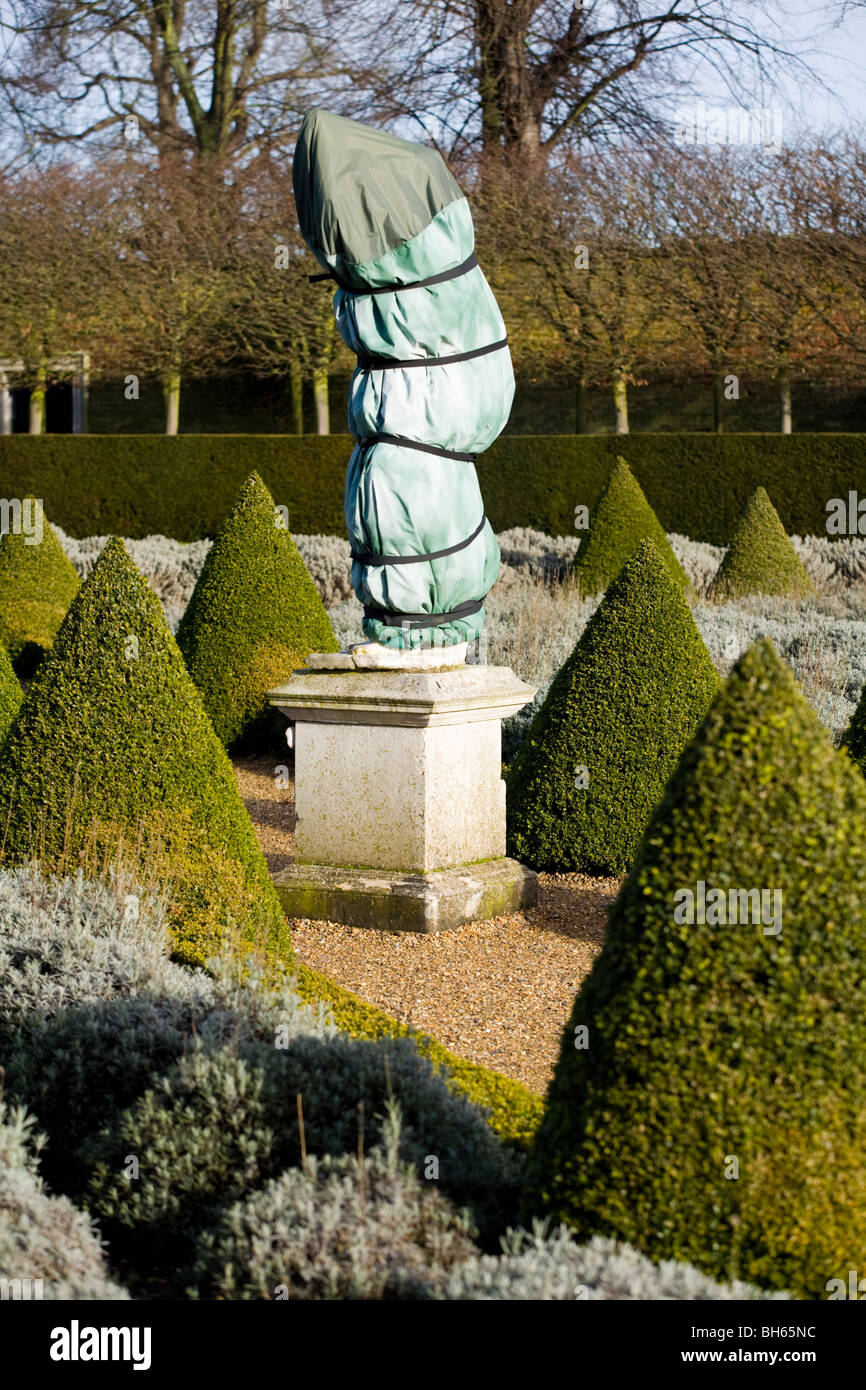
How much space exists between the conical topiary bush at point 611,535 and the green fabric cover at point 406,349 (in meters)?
6.02

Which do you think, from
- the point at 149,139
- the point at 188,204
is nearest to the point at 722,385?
the point at 188,204

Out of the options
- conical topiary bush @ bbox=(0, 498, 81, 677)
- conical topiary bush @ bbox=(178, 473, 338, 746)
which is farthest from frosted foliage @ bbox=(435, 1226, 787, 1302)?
conical topiary bush @ bbox=(0, 498, 81, 677)

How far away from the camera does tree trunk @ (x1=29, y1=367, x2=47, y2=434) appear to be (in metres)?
20.4

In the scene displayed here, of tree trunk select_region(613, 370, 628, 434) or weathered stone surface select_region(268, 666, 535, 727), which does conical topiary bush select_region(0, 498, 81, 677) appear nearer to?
weathered stone surface select_region(268, 666, 535, 727)

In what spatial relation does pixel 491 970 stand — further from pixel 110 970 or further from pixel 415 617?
pixel 110 970

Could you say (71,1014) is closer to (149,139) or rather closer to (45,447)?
(45,447)

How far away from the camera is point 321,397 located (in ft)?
66.7

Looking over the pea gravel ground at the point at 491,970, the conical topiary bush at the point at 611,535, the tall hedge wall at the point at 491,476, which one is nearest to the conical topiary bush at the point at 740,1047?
the pea gravel ground at the point at 491,970

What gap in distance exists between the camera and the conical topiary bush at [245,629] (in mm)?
8625

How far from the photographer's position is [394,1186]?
2.73m

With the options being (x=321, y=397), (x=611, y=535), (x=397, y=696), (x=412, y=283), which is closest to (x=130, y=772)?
(x=397, y=696)

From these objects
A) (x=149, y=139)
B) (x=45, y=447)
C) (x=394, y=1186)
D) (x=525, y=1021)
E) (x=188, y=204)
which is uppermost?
(x=149, y=139)

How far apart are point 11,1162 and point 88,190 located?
2022 centimetres
